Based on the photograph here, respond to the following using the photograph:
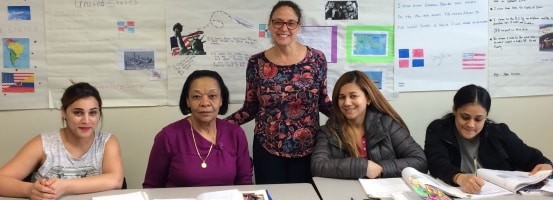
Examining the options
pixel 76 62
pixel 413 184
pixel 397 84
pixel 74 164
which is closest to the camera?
pixel 413 184

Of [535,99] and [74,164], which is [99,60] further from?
[535,99]

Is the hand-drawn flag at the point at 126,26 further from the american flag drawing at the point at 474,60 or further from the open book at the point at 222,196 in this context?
the american flag drawing at the point at 474,60

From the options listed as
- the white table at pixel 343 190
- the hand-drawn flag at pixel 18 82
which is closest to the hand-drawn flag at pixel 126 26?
the hand-drawn flag at pixel 18 82

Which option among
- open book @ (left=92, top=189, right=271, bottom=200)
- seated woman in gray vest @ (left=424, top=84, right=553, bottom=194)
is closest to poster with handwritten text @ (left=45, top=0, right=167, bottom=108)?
open book @ (left=92, top=189, right=271, bottom=200)

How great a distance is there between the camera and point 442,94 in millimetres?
3133

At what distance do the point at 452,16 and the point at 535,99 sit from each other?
0.83 m

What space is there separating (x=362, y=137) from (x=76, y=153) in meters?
1.31

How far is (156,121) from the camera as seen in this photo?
9.82 feet

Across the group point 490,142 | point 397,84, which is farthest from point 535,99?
point 490,142

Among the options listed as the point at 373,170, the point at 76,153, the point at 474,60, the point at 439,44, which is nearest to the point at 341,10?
the point at 439,44

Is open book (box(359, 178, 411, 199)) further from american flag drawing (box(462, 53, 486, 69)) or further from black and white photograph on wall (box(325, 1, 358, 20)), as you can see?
american flag drawing (box(462, 53, 486, 69))

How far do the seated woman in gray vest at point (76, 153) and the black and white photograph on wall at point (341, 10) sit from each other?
1528 millimetres

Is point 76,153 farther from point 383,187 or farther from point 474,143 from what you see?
point 474,143

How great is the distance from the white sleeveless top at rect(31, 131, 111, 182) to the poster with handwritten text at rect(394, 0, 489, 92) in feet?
6.23
